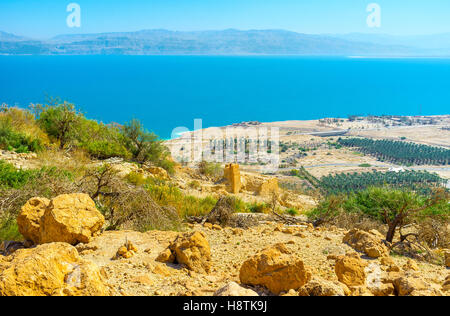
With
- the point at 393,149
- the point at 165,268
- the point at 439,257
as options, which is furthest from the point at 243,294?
the point at 393,149

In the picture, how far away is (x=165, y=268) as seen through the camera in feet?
13.5

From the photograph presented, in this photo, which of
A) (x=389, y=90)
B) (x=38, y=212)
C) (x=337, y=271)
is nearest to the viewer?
(x=337, y=271)

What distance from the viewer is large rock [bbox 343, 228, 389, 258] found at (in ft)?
17.3

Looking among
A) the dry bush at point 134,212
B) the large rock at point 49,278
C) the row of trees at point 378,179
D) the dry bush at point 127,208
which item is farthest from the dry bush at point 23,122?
the row of trees at point 378,179

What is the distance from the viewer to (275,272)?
3623mm

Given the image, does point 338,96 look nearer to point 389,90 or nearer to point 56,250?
point 389,90

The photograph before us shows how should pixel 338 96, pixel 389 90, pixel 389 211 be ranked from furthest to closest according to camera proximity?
1. pixel 389 90
2. pixel 338 96
3. pixel 389 211

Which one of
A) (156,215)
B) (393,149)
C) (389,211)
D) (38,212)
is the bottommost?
(393,149)

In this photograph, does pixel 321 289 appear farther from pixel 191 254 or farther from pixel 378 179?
pixel 378 179

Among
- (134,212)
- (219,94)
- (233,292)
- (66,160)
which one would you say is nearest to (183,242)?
(233,292)

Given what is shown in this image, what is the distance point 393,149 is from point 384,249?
2341 inches

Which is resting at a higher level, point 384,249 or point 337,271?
point 337,271

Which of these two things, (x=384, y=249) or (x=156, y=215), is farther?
(x=156, y=215)

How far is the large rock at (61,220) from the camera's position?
14.9 ft
